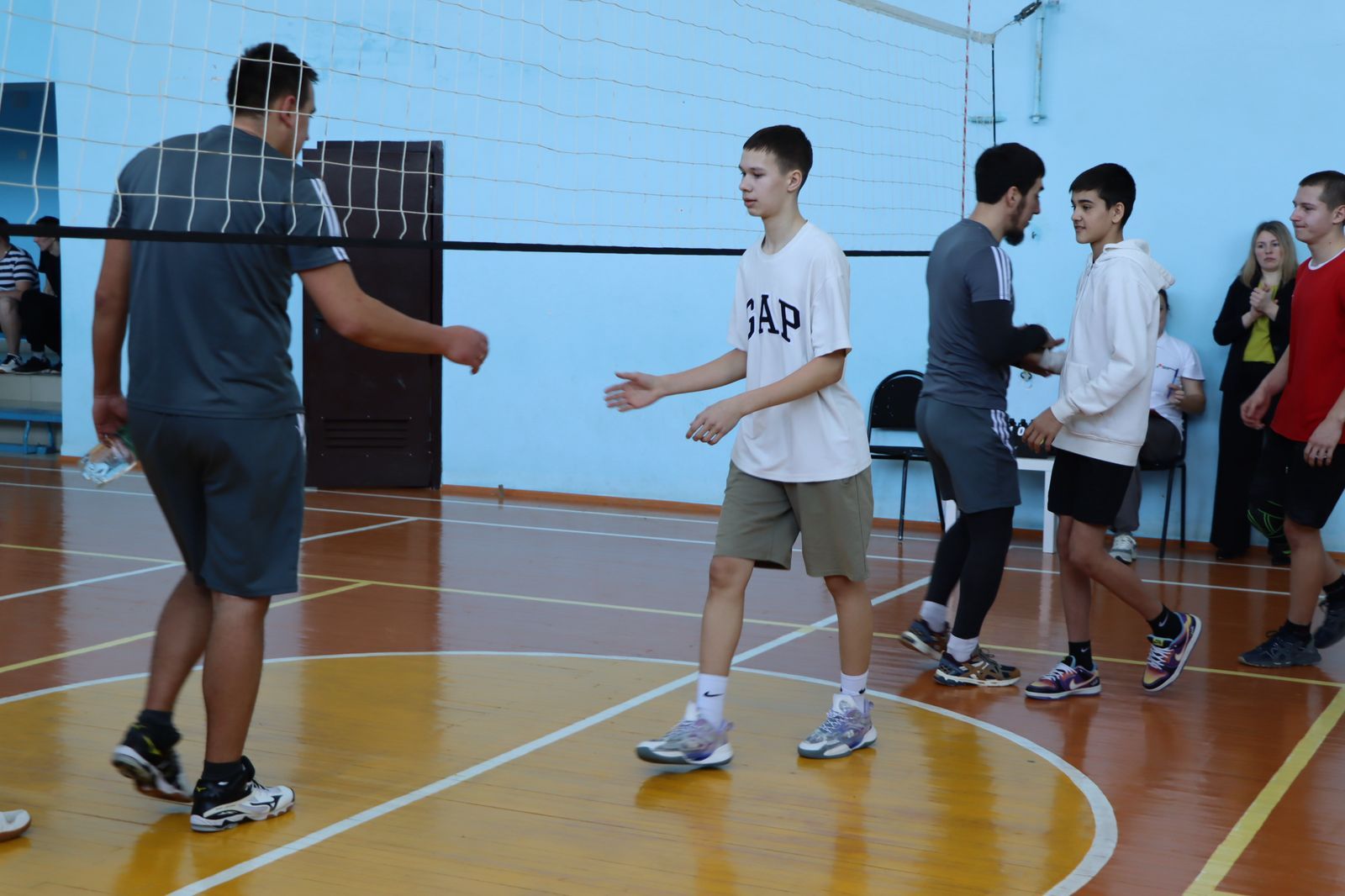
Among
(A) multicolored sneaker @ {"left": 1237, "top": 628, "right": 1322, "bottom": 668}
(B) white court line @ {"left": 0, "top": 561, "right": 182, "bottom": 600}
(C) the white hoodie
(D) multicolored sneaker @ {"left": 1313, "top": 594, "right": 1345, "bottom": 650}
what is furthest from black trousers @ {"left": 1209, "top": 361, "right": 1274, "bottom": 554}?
(B) white court line @ {"left": 0, "top": 561, "right": 182, "bottom": 600}

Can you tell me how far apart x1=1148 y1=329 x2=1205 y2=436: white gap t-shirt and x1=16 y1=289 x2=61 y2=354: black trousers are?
8.10 metres

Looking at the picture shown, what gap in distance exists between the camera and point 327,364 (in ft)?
29.7

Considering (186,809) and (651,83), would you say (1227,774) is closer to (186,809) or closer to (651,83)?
(186,809)

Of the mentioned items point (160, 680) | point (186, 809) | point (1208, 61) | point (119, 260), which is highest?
point (1208, 61)

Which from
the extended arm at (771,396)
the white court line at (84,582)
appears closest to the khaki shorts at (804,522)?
the extended arm at (771,396)

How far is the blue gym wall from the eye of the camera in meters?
7.18

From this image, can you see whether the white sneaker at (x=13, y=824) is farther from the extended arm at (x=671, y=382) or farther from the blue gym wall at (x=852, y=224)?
the blue gym wall at (x=852, y=224)

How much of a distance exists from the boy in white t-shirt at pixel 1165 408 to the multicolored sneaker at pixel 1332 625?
2001 mm

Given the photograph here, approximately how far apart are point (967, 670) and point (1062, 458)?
721 millimetres

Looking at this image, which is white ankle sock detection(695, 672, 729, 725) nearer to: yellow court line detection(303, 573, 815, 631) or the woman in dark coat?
yellow court line detection(303, 573, 815, 631)

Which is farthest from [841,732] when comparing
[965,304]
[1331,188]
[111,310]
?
[1331,188]

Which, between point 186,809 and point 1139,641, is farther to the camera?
point 1139,641

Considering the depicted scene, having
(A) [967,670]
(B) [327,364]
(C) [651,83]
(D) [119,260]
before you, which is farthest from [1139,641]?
(B) [327,364]

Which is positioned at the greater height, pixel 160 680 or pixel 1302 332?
pixel 1302 332
